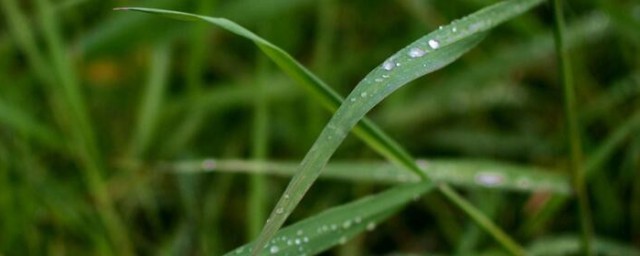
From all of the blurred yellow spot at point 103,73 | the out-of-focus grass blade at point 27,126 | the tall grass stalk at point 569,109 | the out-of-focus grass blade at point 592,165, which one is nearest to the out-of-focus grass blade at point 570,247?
the out-of-focus grass blade at point 592,165

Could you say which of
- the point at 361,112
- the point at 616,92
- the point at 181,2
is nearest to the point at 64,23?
the point at 181,2

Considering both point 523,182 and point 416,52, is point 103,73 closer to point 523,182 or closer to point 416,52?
point 523,182

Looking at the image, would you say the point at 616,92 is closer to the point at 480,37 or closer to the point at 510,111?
the point at 510,111

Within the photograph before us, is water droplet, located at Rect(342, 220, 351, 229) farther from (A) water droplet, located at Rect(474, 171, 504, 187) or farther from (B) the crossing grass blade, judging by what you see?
(A) water droplet, located at Rect(474, 171, 504, 187)

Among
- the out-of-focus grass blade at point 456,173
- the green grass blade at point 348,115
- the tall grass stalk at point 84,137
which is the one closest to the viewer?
the green grass blade at point 348,115

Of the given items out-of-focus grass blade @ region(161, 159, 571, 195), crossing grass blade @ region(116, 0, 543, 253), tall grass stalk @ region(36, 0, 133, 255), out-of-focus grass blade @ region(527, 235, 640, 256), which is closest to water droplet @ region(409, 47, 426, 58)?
crossing grass blade @ region(116, 0, 543, 253)

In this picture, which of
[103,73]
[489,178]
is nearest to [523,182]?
[489,178]

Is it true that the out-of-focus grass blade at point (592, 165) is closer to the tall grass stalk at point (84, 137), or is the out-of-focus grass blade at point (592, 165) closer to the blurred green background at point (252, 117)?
the blurred green background at point (252, 117)
